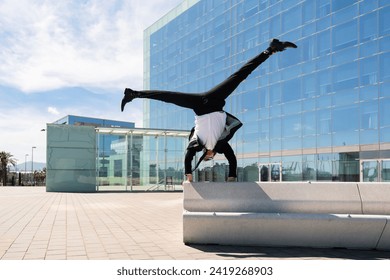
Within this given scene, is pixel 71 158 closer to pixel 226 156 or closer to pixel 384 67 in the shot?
pixel 384 67

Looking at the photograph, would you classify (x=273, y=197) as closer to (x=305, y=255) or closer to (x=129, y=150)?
(x=305, y=255)

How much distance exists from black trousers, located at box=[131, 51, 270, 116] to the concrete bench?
5.31ft

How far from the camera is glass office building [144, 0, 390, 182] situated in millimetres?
25375

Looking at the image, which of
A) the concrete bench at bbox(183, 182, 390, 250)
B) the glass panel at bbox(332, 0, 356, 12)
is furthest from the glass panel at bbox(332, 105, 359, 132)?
the concrete bench at bbox(183, 182, 390, 250)

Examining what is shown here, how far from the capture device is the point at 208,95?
28.2 feet

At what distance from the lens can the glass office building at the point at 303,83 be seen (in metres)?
25.4

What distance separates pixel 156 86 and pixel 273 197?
4264 cm

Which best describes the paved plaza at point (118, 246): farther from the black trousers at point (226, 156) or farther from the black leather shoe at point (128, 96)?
the black leather shoe at point (128, 96)

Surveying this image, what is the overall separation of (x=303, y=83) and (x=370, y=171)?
26.1 ft

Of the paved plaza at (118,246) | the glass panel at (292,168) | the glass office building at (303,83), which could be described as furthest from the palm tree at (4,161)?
the paved plaza at (118,246)

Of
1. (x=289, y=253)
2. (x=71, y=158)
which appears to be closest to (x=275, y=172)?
(x=71, y=158)

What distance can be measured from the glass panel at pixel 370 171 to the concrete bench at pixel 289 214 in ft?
62.5

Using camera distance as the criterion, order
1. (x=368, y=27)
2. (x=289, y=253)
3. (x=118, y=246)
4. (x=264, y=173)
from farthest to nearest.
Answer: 1. (x=264, y=173)
2. (x=368, y=27)
3. (x=118, y=246)
4. (x=289, y=253)

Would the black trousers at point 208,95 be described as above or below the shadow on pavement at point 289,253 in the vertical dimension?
above
